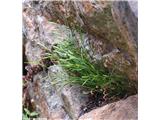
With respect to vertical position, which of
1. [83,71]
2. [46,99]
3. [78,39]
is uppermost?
[78,39]

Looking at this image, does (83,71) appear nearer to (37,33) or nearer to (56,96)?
(56,96)

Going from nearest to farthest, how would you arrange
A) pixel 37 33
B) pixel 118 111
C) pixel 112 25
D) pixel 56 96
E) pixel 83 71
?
pixel 112 25 < pixel 118 111 < pixel 83 71 < pixel 56 96 < pixel 37 33

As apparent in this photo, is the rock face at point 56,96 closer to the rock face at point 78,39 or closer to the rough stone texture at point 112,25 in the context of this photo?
the rock face at point 78,39

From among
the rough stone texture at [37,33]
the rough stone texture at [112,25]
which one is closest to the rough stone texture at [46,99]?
the rough stone texture at [37,33]

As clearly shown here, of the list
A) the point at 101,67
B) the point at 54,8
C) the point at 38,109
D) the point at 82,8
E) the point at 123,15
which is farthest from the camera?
the point at 38,109

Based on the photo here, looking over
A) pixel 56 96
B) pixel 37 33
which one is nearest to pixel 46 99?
pixel 56 96
